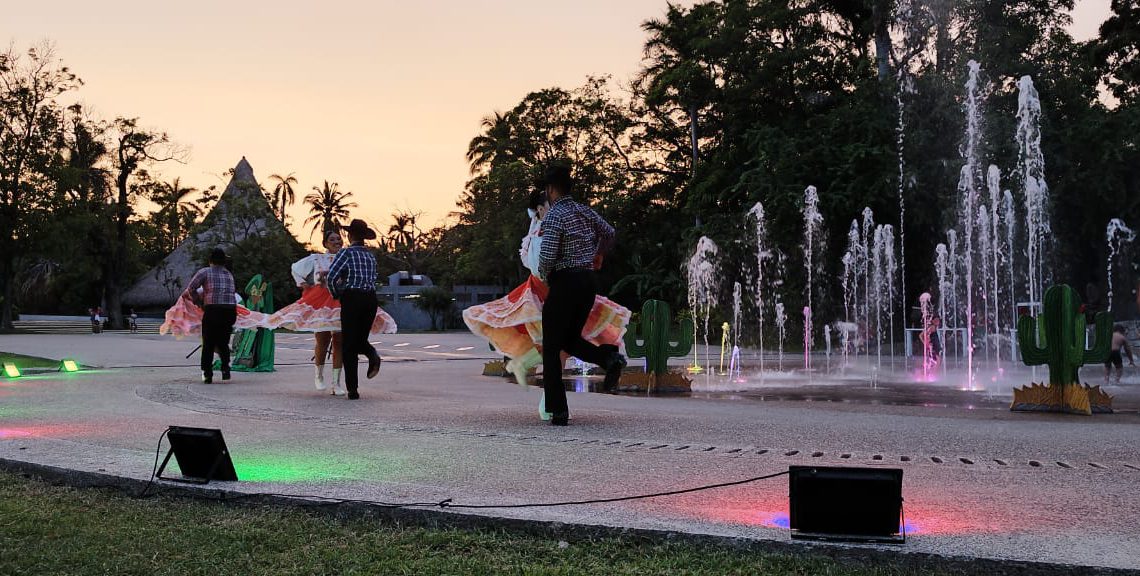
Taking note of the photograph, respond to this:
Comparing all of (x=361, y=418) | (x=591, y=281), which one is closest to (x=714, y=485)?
(x=591, y=281)

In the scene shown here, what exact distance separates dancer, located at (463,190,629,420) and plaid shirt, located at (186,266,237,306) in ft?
18.6

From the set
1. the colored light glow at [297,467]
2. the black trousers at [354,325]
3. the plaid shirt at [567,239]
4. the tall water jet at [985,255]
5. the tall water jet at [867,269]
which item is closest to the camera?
the colored light glow at [297,467]

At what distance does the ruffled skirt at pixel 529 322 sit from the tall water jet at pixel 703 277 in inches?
1012

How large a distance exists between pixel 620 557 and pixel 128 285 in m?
71.4

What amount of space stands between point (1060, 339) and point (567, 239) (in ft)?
17.8

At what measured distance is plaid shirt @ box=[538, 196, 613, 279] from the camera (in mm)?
7535

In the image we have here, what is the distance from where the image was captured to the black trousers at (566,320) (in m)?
7.62

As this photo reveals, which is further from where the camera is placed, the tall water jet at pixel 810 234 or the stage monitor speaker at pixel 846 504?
the tall water jet at pixel 810 234

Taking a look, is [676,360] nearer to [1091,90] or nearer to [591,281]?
[591,281]

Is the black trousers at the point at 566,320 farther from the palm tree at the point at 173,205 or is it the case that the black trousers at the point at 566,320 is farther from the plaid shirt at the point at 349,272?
the palm tree at the point at 173,205

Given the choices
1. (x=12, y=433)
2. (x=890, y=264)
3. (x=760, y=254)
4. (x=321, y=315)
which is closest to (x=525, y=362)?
(x=321, y=315)

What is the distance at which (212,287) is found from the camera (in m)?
13.0

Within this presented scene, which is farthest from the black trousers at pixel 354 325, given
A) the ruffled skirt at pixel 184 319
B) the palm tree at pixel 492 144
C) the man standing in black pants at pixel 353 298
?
the palm tree at pixel 492 144

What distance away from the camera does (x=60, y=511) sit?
4586 millimetres
